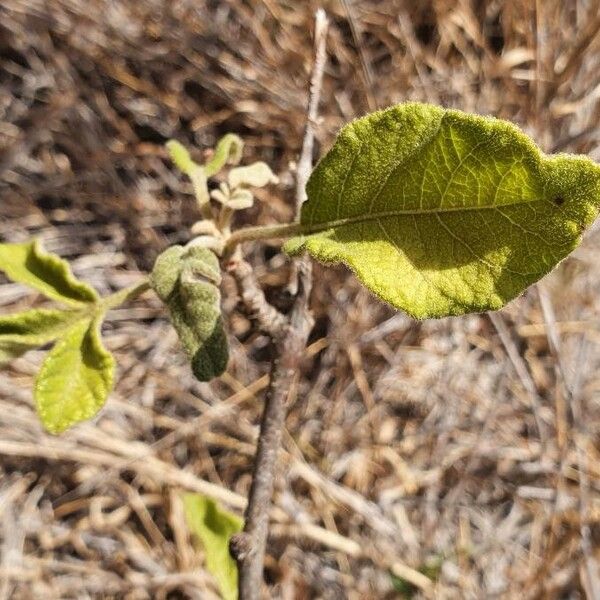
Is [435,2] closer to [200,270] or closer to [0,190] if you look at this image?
[0,190]

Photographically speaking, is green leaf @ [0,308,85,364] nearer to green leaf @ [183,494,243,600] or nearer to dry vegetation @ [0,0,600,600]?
green leaf @ [183,494,243,600]

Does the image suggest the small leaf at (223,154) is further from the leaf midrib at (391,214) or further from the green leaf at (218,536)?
the green leaf at (218,536)

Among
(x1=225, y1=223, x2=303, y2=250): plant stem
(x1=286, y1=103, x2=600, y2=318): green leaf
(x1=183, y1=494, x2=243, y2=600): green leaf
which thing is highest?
(x1=286, y1=103, x2=600, y2=318): green leaf

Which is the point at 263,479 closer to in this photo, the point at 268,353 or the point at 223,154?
the point at 223,154

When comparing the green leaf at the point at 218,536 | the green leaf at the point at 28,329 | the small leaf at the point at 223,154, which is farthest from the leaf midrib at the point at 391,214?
the green leaf at the point at 218,536

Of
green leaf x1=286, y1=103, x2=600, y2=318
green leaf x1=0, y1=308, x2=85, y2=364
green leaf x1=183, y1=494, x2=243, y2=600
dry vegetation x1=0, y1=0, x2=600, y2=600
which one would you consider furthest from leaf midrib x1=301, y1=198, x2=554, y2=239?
dry vegetation x1=0, y1=0, x2=600, y2=600

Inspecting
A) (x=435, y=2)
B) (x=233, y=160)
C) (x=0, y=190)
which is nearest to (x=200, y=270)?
(x=233, y=160)
